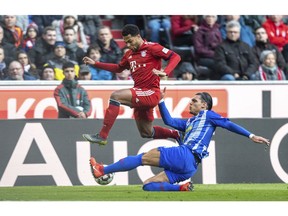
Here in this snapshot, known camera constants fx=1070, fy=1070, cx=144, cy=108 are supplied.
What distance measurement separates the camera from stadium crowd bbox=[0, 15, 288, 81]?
18.9m

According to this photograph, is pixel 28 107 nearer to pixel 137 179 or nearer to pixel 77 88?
pixel 77 88

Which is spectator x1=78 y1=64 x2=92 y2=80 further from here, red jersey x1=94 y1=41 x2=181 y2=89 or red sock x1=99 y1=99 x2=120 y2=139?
red sock x1=99 y1=99 x2=120 y2=139

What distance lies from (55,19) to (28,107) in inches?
82.5

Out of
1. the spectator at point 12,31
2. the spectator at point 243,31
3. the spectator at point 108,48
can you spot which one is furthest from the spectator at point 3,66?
the spectator at point 243,31

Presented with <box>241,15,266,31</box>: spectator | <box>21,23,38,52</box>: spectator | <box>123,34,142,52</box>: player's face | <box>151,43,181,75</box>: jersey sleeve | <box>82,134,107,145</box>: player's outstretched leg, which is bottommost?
<box>82,134,107,145</box>: player's outstretched leg

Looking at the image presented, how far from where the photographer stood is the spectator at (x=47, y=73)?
18.6m

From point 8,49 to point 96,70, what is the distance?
162 cm

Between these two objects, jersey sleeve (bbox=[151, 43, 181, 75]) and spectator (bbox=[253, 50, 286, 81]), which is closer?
jersey sleeve (bbox=[151, 43, 181, 75])

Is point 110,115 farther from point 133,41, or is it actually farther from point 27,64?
point 27,64

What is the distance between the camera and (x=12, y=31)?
19.1 meters

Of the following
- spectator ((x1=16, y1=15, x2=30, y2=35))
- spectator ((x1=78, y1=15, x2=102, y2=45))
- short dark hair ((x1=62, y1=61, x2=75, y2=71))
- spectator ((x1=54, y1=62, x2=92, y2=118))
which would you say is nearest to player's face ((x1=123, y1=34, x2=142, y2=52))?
spectator ((x1=54, y1=62, x2=92, y2=118))

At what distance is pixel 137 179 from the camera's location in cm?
1606

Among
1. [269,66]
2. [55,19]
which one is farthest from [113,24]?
[269,66]

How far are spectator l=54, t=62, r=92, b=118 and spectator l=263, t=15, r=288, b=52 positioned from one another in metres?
4.69
